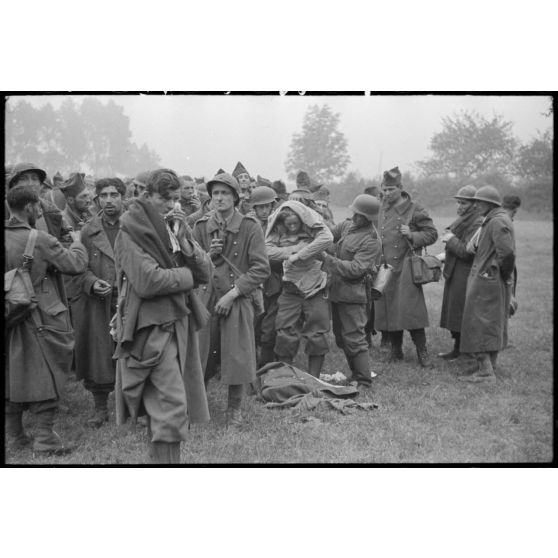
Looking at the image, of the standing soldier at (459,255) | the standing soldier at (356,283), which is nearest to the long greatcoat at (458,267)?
the standing soldier at (459,255)

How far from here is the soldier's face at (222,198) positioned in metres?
5.93

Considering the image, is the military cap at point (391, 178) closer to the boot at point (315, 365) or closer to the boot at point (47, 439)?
the boot at point (315, 365)

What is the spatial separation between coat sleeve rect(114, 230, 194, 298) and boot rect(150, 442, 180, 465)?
1.04 metres

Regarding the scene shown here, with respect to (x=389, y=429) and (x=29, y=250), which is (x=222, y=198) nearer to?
(x=29, y=250)

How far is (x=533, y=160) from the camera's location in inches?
331

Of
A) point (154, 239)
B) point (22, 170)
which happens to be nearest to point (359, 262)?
point (154, 239)

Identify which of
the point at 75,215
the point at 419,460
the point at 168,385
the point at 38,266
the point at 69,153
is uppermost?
the point at 69,153

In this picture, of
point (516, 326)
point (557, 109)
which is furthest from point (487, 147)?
point (557, 109)

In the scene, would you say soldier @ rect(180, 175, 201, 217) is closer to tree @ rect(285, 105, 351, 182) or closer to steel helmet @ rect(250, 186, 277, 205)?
steel helmet @ rect(250, 186, 277, 205)

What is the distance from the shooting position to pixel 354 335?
7230 millimetres

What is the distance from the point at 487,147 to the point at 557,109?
6635mm

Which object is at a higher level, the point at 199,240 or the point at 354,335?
the point at 199,240

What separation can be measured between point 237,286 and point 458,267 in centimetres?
369

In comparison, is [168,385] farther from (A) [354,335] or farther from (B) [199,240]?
(A) [354,335]
